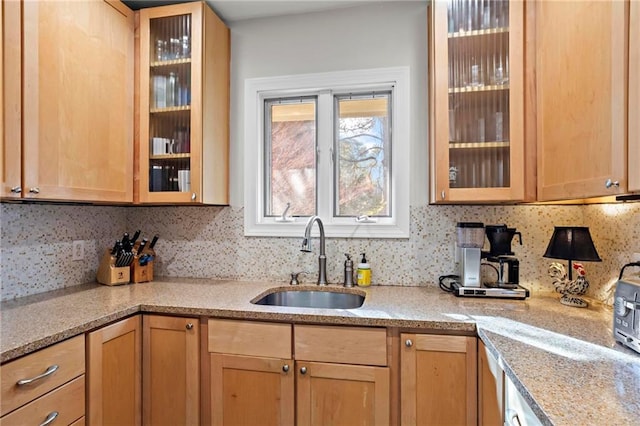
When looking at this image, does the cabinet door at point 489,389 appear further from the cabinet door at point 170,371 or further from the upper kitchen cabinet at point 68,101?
the upper kitchen cabinet at point 68,101

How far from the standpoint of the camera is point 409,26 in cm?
206

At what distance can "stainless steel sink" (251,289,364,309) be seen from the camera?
1.99 meters

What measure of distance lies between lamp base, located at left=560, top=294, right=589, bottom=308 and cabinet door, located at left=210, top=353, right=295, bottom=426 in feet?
4.27

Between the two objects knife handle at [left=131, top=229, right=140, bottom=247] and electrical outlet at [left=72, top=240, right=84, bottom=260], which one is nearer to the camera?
electrical outlet at [left=72, top=240, right=84, bottom=260]

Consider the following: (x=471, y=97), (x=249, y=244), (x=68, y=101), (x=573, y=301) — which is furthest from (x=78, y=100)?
(x=573, y=301)

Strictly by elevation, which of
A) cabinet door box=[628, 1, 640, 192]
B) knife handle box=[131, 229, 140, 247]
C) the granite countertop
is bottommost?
the granite countertop

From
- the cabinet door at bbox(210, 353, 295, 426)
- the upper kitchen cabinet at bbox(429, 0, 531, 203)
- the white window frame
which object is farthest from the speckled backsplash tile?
the upper kitchen cabinet at bbox(429, 0, 531, 203)

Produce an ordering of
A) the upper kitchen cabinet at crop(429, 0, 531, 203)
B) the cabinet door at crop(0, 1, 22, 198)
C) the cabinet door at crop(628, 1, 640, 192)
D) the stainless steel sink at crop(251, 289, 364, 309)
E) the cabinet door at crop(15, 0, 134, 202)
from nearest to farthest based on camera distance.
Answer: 1. the cabinet door at crop(628, 1, 640, 192)
2. the cabinet door at crop(0, 1, 22, 198)
3. the cabinet door at crop(15, 0, 134, 202)
4. the upper kitchen cabinet at crop(429, 0, 531, 203)
5. the stainless steel sink at crop(251, 289, 364, 309)

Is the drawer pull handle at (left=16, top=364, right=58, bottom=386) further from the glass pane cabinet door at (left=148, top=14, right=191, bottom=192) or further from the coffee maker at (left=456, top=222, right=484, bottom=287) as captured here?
the coffee maker at (left=456, top=222, right=484, bottom=287)

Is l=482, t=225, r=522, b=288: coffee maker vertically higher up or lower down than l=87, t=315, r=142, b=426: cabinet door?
higher up

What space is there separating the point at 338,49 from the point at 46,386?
2.11 meters

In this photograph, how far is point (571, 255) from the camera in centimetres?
156

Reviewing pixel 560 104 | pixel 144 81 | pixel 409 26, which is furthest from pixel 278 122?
pixel 560 104

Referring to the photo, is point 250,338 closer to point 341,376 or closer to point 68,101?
point 341,376
